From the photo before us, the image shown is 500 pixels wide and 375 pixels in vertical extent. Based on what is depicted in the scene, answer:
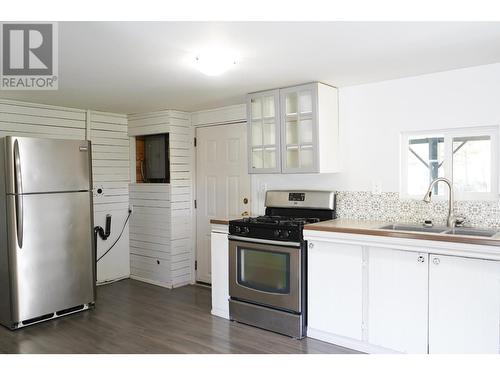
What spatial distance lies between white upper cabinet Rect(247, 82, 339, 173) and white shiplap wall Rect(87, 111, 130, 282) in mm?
2034

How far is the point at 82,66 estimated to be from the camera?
2.94 m

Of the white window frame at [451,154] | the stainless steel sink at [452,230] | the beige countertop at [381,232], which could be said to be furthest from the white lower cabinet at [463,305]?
the white window frame at [451,154]

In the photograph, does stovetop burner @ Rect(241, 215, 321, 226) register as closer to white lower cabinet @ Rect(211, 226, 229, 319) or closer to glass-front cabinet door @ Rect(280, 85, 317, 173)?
white lower cabinet @ Rect(211, 226, 229, 319)

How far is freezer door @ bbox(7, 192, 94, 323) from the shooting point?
3461mm

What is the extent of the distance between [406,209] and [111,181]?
3.38 meters

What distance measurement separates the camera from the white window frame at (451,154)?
3049 millimetres

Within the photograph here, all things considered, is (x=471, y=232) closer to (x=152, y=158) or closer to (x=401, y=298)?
(x=401, y=298)

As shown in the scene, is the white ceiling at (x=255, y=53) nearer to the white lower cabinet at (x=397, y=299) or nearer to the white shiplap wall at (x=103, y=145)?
the white shiplap wall at (x=103, y=145)

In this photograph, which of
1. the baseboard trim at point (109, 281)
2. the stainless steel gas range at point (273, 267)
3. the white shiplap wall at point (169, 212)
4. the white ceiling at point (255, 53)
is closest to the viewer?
the white ceiling at point (255, 53)

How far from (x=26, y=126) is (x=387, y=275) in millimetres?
3723

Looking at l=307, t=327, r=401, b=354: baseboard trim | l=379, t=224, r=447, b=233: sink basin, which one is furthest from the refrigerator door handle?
l=379, t=224, r=447, b=233: sink basin

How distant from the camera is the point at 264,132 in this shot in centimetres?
377

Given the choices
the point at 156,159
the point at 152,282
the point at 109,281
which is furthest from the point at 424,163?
the point at 109,281

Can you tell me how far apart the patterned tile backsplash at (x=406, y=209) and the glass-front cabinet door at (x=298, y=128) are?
0.49 m
